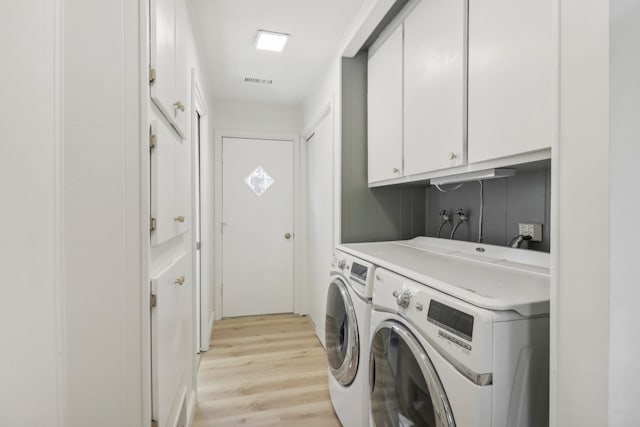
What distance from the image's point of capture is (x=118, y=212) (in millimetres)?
959

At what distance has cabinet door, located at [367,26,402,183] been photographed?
173 cm

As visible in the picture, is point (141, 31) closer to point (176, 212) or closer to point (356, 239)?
point (176, 212)

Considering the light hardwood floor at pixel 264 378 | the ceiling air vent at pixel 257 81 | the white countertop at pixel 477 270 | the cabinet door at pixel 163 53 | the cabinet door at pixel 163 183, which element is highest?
the ceiling air vent at pixel 257 81

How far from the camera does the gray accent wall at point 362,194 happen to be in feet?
7.07

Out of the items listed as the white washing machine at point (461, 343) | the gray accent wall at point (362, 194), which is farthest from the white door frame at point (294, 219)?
the white washing machine at point (461, 343)

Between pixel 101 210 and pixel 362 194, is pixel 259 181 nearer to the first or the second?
pixel 362 194

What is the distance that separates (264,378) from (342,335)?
3.01 feet

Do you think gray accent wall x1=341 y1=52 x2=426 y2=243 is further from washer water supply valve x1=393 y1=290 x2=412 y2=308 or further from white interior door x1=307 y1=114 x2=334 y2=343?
washer water supply valve x1=393 y1=290 x2=412 y2=308

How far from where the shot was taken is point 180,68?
146 centimetres

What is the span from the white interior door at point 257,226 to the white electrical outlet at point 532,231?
8.30 feet

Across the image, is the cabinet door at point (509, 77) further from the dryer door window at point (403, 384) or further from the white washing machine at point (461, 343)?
the dryer door window at point (403, 384)

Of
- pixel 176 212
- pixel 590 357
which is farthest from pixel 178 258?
pixel 590 357

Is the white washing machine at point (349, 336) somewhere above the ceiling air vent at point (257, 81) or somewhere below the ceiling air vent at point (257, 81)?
below

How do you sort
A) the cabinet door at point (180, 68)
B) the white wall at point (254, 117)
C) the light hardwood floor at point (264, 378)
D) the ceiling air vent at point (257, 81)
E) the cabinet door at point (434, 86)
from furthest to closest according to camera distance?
the white wall at point (254, 117), the ceiling air vent at point (257, 81), the light hardwood floor at point (264, 378), the cabinet door at point (180, 68), the cabinet door at point (434, 86)
